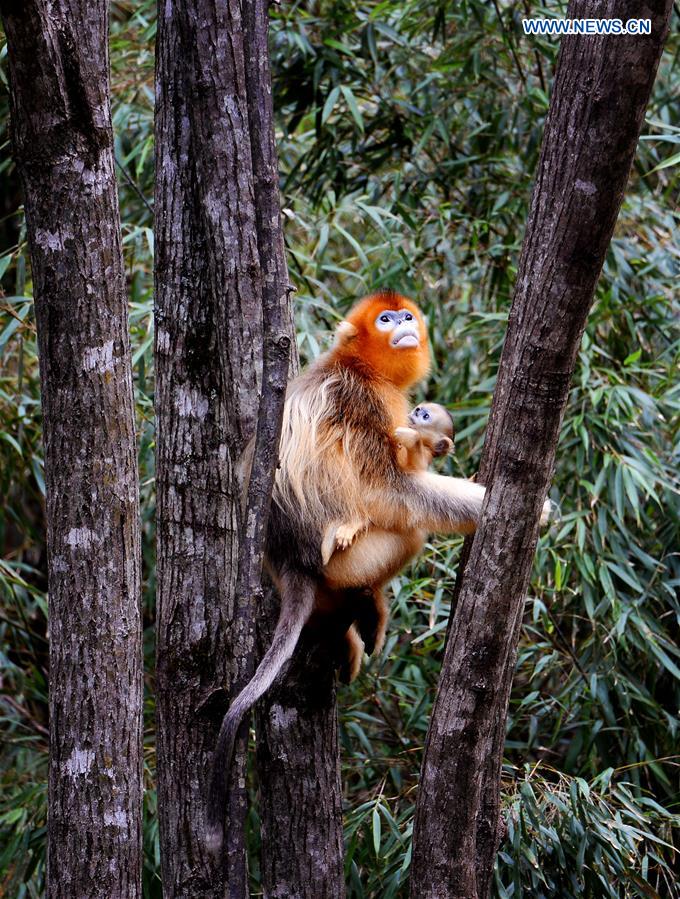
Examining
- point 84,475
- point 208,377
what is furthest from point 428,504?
point 84,475

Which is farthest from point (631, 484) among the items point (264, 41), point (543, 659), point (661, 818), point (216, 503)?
point (264, 41)

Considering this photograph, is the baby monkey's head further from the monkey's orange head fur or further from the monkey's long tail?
the monkey's long tail

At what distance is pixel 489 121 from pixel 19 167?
2.43m

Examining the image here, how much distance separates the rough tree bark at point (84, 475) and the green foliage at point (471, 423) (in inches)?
39.5

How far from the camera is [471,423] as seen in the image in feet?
12.1

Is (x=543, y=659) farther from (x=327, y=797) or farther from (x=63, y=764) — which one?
(x=63, y=764)

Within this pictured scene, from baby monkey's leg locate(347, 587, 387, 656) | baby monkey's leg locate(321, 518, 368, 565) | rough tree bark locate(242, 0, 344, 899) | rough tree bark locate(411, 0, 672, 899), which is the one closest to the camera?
rough tree bark locate(411, 0, 672, 899)

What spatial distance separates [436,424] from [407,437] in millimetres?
250

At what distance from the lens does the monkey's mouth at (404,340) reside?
2.49 meters

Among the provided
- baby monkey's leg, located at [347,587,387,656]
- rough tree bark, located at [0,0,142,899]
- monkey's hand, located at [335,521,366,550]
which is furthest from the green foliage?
rough tree bark, located at [0,0,142,899]

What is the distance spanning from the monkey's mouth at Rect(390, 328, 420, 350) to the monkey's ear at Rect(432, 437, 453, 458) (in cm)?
24

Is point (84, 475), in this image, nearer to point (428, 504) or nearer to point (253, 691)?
point (253, 691)

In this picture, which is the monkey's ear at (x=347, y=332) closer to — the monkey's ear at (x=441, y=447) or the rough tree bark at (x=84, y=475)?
the monkey's ear at (x=441, y=447)

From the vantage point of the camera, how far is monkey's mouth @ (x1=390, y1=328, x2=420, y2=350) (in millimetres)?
2488
